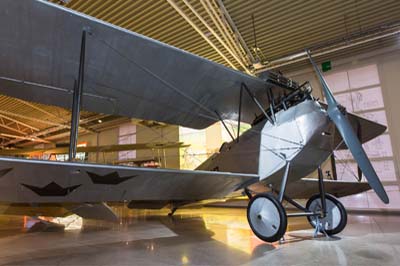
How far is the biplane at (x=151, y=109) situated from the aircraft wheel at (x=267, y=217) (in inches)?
0.5

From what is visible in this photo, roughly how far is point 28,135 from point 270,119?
2167 cm

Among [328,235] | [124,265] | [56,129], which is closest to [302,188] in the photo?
[328,235]

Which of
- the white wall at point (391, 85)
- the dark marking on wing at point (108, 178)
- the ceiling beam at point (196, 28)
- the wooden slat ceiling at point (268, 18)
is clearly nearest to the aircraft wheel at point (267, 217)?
the dark marking on wing at point (108, 178)

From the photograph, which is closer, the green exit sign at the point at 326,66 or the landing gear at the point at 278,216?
the landing gear at the point at 278,216

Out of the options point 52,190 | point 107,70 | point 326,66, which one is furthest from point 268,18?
point 52,190

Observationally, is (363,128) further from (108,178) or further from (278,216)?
(108,178)

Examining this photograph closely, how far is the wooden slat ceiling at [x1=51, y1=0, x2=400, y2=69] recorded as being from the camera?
6379 millimetres

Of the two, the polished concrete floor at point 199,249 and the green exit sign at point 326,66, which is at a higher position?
the green exit sign at point 326,66

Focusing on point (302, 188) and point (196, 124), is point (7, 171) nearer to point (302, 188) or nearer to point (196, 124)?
point (196, 124)

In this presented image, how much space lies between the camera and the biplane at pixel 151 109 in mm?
2516

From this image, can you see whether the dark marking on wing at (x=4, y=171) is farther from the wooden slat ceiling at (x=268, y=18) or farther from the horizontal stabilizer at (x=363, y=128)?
the wooden slat ceiling at (x=268, y=18)

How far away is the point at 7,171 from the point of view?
81.7 inches

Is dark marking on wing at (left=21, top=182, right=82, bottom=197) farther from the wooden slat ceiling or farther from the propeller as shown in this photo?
the wooden slat ceiling

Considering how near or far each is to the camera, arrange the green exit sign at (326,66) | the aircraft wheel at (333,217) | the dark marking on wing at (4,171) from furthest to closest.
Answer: the green exit sign at (326,66) → the aircraft wheel at (333,217) → the dark marking on wing at (4,171)
